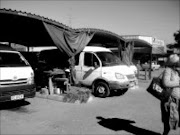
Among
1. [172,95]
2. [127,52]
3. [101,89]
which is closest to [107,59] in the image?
[101,89]

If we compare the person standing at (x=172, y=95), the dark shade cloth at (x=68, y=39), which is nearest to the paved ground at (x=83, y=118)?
the person standing at (x=172, y=95)

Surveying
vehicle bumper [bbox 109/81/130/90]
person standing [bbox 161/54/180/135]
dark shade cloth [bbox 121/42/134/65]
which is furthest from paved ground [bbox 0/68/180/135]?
dark shade cloth [bbox 121/42/134/65]

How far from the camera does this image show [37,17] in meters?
8.90

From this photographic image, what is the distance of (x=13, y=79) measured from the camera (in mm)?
7117

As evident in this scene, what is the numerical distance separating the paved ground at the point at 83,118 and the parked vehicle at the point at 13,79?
583 mm

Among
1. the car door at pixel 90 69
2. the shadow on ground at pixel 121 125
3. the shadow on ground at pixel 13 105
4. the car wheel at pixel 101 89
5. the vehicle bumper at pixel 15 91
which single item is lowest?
the shadow on ground at pixel 121 125

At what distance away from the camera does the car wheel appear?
9785 mm

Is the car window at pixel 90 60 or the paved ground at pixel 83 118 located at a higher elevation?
the car window at pixel 90 60

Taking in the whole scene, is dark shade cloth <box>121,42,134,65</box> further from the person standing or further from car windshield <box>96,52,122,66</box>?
the person standing

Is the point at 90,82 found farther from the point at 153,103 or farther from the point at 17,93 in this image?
the point at 17,93

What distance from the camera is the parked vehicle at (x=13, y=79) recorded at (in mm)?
6852

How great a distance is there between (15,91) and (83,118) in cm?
248

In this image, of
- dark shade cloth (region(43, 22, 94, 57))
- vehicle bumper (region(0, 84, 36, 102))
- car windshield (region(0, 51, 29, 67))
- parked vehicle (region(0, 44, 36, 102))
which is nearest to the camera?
vehicle bumper (region(0, 84, 36, 102))

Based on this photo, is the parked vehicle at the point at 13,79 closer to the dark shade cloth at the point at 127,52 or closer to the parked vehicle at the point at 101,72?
the parked vehicle at the point at 101,72
